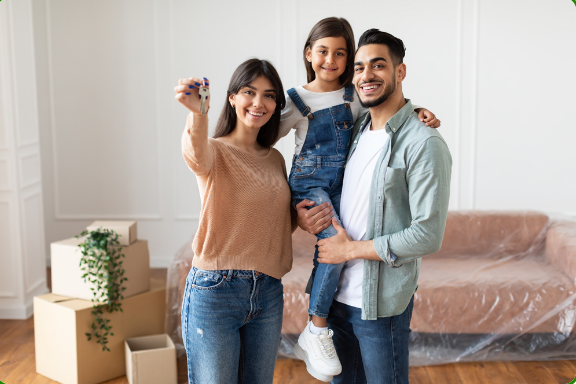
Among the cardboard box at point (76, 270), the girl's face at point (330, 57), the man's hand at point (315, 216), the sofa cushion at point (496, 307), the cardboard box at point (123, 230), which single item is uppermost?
the girl's face at point (330, 57)

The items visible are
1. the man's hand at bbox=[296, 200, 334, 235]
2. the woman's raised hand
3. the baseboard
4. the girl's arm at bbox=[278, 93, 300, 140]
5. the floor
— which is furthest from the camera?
the baseboard

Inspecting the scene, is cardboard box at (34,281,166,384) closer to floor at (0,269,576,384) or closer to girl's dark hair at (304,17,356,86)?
floor at (0,269,576,384)

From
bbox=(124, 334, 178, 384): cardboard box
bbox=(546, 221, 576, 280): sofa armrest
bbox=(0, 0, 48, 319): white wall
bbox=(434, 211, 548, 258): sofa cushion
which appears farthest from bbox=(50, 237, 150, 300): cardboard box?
bbox=(546, 221, 576, 280): sofa armrest

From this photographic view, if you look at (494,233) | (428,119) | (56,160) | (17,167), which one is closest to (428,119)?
(428,119)

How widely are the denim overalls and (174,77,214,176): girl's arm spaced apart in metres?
0.42

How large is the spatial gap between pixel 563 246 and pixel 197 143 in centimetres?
254

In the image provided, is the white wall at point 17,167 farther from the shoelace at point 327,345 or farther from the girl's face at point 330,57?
the shoelace at point 327,345

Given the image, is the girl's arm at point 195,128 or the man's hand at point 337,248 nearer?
the girl's arm at point 195,128

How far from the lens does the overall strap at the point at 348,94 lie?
5.91 ft

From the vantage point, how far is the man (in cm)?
A: 138

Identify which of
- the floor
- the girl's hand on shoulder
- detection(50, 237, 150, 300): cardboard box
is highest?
the girl's hand on shoulder

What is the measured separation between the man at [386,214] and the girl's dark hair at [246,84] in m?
0.25

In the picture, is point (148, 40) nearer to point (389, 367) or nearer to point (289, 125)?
point (289, 125)

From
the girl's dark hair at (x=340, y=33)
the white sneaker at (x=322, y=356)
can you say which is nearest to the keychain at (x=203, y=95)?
the girl's dark hair at (x=340, y=33)
